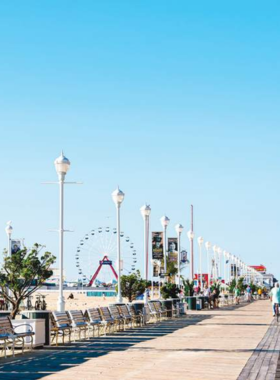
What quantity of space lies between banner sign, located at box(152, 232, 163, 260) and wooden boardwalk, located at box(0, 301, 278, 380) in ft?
39.0

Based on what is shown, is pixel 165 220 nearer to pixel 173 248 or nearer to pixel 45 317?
pixel 173 248

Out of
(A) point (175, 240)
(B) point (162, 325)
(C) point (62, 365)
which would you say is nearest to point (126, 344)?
(C) point (62, 365)

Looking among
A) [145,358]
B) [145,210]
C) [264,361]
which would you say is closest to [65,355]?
[145,358]

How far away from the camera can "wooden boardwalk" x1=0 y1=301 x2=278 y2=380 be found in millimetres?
11266

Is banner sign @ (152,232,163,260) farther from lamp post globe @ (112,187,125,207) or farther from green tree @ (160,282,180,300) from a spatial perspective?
lamp post globe @ (112,187,125,207)

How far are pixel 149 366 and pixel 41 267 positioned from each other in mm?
9101

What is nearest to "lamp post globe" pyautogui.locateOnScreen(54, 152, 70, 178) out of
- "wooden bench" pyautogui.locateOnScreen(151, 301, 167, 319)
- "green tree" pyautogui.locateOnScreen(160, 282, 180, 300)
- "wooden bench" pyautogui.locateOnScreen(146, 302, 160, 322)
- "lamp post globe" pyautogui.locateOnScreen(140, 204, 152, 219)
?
"wooden bench" pyautogui.locateOnScreen(146, 302, 160, 322)

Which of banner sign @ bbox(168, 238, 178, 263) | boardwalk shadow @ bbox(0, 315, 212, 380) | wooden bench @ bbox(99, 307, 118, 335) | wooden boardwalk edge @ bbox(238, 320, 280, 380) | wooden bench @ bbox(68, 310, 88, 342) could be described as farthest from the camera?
banner sign @ bbox(168, 238, 178, 263)

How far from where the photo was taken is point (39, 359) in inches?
531

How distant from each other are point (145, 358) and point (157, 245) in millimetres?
18991

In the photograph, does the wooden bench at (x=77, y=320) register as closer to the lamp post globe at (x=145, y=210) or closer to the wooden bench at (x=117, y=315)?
the wooden bench at (x=117, y=315)

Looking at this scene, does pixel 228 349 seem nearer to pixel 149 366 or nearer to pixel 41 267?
pixel 149 366

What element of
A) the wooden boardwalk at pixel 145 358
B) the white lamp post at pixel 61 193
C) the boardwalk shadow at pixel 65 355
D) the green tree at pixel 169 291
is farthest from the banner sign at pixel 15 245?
the white lamp post at pixel 61 193

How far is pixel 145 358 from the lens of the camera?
13406 mm
